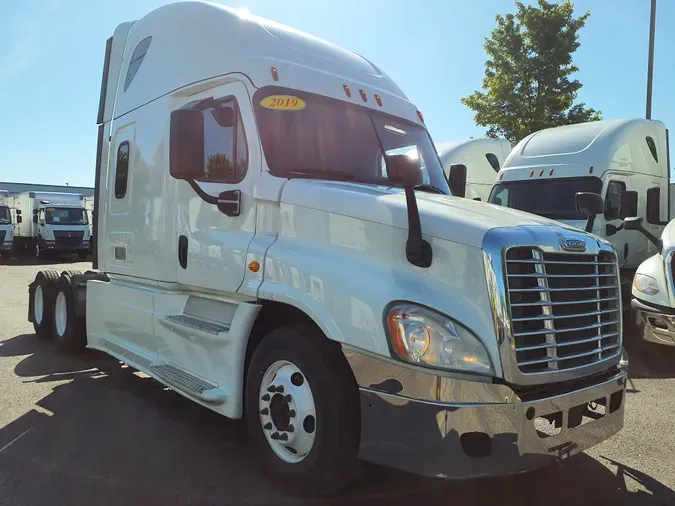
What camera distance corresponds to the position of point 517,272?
2865mm

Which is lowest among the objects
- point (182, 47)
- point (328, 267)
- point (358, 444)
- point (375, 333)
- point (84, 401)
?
point (84, 401)

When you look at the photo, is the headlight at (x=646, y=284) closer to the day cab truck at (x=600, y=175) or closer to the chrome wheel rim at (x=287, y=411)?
the day cab truck at (x=600, y=175)

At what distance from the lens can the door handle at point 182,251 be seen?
4.41 metres

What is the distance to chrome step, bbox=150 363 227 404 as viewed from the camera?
3844 millimetres

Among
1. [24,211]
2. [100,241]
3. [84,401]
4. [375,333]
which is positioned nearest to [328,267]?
[375,333]

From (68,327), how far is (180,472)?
4002mm

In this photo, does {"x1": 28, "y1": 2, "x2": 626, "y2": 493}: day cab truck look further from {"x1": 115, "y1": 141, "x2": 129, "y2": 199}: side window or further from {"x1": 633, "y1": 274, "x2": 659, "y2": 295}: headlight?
{"x1": 633, "y1": 274, "x2": 659, "y2": 295}: headlight

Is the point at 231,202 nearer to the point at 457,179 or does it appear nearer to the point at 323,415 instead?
the point at 323,415

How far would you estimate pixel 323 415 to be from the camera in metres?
3.10

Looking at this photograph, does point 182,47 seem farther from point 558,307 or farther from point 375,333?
point 558,307

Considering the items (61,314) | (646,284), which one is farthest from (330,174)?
(61,314)

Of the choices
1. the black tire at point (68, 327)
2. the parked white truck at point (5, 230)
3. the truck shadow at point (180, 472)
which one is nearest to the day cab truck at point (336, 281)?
the truck shadow at point (180, 472)

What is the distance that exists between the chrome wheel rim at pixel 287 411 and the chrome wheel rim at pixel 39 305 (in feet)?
18.5

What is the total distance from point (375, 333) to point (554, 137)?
27.2ft
